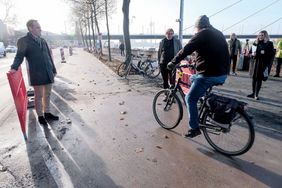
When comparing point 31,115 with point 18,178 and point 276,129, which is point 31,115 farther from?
point 276,129

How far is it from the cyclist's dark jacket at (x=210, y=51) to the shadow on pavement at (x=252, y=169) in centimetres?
133

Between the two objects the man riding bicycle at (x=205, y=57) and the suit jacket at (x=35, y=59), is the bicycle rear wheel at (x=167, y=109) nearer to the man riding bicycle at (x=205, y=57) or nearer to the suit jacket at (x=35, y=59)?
the man riding bicycle at (x=205, y=57)

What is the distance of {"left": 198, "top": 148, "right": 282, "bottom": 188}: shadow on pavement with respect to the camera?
131 inches

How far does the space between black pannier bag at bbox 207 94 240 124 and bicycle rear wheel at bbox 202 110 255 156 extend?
0.31 ft

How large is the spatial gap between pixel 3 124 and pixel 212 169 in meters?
4.78

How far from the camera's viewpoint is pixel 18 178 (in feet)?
11.4

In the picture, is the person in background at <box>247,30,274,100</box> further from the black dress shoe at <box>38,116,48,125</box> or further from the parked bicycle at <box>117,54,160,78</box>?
the black dress shoe at <box>38,116,48,125</box>

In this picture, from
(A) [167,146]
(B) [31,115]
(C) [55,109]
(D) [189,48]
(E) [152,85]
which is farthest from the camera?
(E) [152,85]

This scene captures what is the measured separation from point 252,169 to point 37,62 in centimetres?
446

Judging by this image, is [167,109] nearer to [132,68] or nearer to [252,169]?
[252,169]

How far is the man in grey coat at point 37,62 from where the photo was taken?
498cm

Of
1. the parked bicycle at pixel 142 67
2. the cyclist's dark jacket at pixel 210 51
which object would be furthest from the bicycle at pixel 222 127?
the parked bicycle at pixel 142 67

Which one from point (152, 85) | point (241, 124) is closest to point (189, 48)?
point (241, 124)

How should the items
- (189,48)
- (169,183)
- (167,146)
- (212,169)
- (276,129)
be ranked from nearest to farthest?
(169,183)
(212,169)
(189,48)
(167,146)
(276,129)
